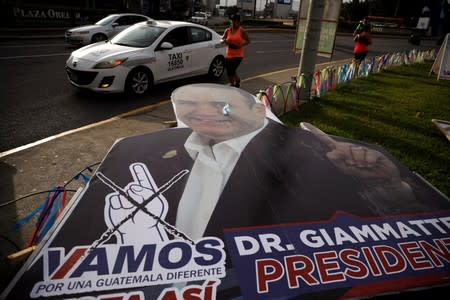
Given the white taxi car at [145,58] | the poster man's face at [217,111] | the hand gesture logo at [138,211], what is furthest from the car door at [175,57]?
the hand gesture logo at [138,211]

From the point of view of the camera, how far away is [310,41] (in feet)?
22.8

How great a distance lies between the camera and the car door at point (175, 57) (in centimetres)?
752

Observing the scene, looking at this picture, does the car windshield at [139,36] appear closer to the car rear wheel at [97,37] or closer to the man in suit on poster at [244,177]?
the man in suit on poster at [244,177]

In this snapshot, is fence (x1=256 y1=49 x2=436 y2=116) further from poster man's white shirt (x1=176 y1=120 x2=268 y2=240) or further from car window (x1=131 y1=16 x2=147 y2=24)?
car window (x1=131 y1=16 x2=147 y2=24)

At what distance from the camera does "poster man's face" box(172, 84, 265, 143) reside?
7.71 feet

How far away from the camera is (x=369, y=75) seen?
11.0 metres

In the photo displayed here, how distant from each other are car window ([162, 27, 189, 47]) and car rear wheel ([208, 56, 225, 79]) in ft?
3.76

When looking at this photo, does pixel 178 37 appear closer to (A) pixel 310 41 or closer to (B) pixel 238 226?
(A) pixel 310 41

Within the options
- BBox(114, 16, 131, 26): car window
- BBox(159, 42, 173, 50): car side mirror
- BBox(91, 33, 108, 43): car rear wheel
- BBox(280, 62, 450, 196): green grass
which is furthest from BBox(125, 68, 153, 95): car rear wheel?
BBox(114, 16, 131, 26): car window

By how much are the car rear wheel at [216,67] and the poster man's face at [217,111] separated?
618 cm

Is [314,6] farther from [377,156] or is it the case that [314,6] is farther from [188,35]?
[377,156]

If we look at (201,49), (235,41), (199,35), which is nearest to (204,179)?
(235,41)

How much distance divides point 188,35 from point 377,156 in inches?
267

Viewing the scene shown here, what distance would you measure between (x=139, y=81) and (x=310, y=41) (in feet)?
12.4
